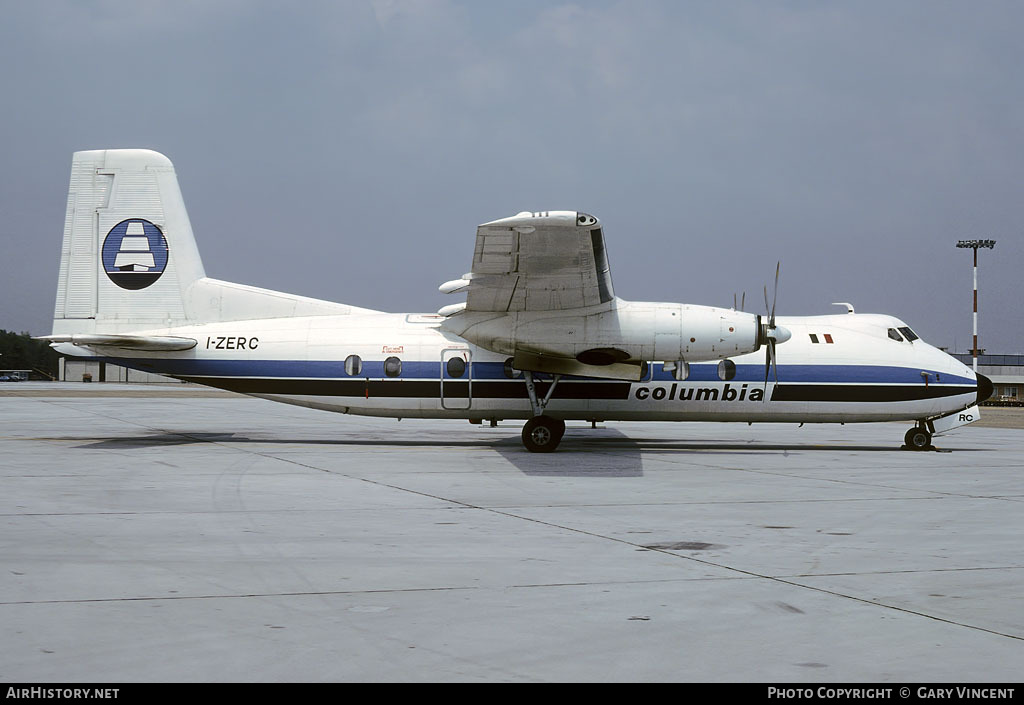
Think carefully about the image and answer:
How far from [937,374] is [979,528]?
490 inches

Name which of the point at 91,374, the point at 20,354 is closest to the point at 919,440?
the point at 91,374

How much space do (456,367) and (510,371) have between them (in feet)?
4.14

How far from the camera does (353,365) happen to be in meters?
20.6

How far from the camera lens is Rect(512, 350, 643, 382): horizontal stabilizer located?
1973 centimetres

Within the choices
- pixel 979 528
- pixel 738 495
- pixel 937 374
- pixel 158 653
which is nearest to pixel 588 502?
pixel 738 495

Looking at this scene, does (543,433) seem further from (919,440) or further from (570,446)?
(919,440)

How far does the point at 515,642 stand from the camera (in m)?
5.38

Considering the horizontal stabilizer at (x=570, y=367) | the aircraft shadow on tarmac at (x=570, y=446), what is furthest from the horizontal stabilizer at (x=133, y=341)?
the horizontal stabilizer at (x=570, y=367)

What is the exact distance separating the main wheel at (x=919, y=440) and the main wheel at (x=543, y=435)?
9152 mm

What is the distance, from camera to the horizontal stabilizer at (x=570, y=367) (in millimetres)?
19734

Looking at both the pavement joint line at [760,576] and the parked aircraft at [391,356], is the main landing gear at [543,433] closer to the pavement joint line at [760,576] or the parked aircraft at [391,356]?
the parked aircraft at [391,356]

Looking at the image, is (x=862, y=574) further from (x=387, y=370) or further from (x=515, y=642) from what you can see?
(x=387, y=370)

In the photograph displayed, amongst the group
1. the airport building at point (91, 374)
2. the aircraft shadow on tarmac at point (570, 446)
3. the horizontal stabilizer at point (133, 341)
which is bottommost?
the aircraft shadow on tarmac at point (570, 446)

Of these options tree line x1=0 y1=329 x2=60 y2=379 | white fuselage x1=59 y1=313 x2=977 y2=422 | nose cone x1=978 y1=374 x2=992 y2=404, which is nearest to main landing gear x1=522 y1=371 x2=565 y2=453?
white fuselage x1=59 y1=313 x2=977 y2=422
